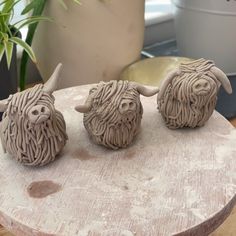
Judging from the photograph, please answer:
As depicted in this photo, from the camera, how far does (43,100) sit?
538 mm

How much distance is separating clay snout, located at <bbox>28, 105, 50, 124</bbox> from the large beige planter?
0.35m

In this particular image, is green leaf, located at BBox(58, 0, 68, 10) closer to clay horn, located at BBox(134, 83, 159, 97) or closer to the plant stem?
the plant stem

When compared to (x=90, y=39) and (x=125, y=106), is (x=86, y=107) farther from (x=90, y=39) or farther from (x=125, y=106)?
(x=90, y=39)

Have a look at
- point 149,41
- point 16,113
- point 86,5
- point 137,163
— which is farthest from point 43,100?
point 149,41

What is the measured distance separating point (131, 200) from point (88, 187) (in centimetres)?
6

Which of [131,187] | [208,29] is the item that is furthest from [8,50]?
[208,29]

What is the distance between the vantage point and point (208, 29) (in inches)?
38.6

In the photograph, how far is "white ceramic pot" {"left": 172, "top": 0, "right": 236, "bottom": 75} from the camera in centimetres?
95

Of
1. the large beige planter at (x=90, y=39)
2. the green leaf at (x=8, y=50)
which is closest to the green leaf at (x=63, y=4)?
the large beige planter at (x=90, y=39)

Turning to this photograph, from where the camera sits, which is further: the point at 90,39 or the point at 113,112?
the point at 90,39

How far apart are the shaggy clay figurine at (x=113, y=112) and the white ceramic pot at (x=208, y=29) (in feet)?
1.46

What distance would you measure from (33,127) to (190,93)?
0.70ft

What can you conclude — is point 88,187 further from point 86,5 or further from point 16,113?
point 86,5

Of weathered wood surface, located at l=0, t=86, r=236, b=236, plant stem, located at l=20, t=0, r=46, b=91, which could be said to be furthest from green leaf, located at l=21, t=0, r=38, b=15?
weathered wood surface, located at l=0, t=86, r=236, b=236
